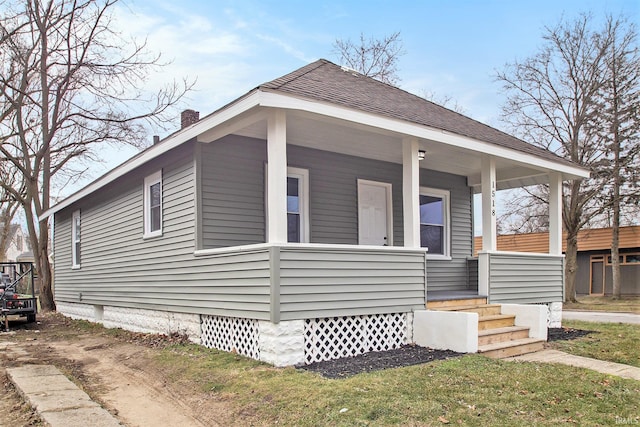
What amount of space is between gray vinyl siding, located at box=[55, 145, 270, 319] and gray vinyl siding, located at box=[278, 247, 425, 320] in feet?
0.98

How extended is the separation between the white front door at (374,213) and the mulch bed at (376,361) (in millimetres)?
3025

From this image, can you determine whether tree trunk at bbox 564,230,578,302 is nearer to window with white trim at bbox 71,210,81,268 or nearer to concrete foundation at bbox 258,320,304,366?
window with white trim at bbox 71,210,81,268

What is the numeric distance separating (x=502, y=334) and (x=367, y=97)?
12.8ft

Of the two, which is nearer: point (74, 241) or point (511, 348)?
point (511, 348)

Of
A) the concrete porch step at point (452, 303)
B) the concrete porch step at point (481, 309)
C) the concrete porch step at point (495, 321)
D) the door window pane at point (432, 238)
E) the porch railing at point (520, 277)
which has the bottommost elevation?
the concrete porch step at point (495, 321)

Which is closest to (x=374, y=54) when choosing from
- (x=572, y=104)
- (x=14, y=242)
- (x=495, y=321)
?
(x=572, y=104)

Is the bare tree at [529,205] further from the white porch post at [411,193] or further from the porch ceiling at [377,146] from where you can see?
the white porch post at [411,193]

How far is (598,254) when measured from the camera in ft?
89.5

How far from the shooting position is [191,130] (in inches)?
292

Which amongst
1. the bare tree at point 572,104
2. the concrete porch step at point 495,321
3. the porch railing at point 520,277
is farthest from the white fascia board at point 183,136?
the bare tree at point 572,104

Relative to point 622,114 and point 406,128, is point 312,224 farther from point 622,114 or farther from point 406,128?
point 622,114

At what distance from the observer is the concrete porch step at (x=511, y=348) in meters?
6.80

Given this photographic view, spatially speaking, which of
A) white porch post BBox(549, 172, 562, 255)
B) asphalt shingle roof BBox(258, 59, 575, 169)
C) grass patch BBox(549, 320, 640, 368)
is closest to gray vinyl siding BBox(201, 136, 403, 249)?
asphalt shingle roof BBox(258, 59, 575, 169)

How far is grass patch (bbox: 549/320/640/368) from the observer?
7.05 metres
